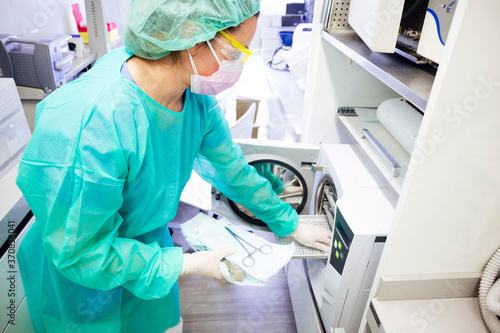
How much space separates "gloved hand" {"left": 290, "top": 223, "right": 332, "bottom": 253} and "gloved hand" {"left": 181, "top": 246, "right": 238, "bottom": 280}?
411 millimetres

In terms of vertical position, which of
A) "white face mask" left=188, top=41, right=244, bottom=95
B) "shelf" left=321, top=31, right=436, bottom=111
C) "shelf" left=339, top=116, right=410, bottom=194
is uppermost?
"shelf" left=321, top=31, right=436, bottom=111

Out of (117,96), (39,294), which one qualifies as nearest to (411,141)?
(117,96)

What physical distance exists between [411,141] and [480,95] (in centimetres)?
37

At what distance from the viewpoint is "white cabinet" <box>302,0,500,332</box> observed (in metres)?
0.65

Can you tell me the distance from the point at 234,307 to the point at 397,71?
169 cm

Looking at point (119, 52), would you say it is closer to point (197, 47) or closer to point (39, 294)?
point (197, 47)

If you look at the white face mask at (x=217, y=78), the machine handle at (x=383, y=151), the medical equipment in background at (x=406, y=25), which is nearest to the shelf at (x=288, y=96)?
the machine handle at (x=383, y=151)

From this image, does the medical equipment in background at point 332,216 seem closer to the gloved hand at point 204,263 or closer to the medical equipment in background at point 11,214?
the gloved hand at point 204,263

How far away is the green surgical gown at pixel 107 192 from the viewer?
0.76m

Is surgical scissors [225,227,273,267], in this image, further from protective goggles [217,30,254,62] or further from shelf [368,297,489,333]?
protective goggles [217,30,254,62]

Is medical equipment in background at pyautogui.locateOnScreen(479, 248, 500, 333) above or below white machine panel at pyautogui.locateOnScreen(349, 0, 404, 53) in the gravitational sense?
below

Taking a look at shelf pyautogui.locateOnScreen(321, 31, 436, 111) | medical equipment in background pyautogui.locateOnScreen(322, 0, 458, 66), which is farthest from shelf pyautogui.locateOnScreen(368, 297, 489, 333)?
medical equipment in background pyautogui.locateOnScreen(322, 0, 458, 66)

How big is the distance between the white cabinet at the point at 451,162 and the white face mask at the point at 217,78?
43 cm

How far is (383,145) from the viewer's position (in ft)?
4.01
